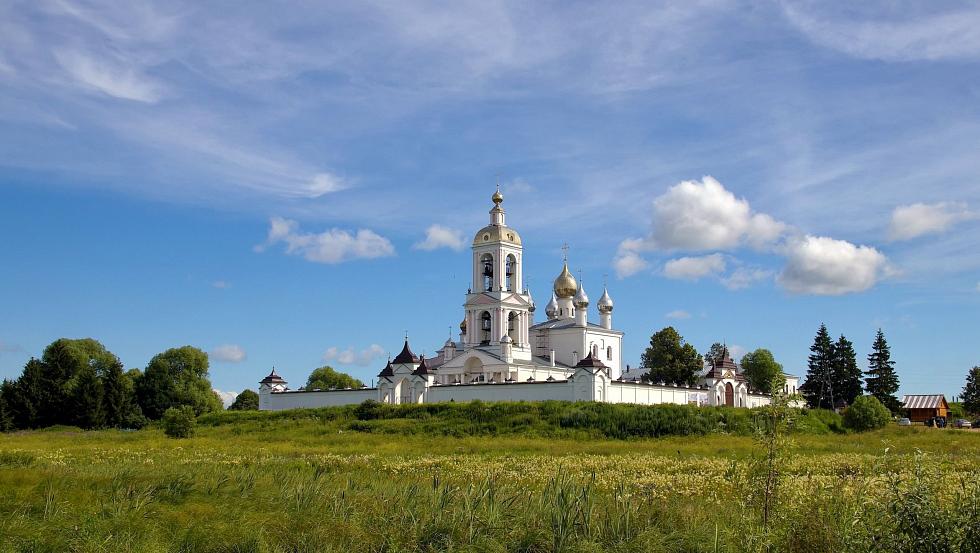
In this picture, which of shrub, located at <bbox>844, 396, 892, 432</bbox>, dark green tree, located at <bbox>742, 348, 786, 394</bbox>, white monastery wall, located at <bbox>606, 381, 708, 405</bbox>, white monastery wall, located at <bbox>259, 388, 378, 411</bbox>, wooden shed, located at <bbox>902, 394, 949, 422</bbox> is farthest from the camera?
dark green tree, located at <bbox>742, 348, 786, 394</bbox>

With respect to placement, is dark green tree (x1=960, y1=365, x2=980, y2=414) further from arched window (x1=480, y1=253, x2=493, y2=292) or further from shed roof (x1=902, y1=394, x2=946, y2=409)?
arched window (x1=480, y1=253, x2=493, y2=292)

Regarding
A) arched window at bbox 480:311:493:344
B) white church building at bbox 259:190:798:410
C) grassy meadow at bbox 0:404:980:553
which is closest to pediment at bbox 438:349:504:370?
white church building at bbox 259:190:798:410

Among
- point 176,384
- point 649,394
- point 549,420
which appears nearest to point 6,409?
point 176,384

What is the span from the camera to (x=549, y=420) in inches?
1711

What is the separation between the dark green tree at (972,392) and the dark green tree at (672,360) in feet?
71.4

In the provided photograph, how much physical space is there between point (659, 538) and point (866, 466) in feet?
47.6

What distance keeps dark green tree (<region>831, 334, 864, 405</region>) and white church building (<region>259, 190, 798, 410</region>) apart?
7.99m

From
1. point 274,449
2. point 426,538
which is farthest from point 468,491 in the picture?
point 274,449

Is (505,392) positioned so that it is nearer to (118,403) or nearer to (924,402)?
(118,403)

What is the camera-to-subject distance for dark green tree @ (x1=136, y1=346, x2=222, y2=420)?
66.6 meters

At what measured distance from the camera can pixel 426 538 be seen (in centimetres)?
Result: 1208

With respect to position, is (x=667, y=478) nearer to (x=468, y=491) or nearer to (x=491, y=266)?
(x=468, y=491)

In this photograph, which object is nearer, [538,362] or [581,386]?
[581,386]

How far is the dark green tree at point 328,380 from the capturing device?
288 ft
